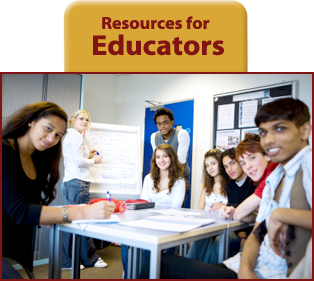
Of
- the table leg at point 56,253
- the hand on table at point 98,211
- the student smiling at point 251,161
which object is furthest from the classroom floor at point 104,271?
the student smiling at point 251,161

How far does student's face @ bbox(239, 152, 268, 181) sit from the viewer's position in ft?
4.62

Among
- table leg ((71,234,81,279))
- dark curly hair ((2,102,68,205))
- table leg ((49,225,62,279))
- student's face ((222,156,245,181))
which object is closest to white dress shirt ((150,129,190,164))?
student's face ((222,156,245,181))

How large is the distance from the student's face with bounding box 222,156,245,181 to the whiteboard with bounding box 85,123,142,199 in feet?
4.15

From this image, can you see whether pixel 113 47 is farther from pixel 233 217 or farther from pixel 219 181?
pixel 219 181

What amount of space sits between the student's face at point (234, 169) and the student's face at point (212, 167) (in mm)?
258

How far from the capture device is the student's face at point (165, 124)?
2697mm

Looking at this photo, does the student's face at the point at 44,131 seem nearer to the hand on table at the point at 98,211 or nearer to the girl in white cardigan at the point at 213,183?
the hand on table at the point at 98,211

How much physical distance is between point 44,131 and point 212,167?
1422 mm

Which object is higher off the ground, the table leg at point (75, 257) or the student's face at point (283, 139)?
the student's face at point (283, 139)

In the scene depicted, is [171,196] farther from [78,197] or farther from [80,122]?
[80,122]

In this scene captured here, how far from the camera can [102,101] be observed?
3549mm

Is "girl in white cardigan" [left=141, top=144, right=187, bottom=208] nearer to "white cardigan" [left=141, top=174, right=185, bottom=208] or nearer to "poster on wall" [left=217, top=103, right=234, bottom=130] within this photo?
"white cardigan" [left=141, top=174, right=185, bottom=208]

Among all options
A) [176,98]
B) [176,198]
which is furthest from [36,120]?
[176,98]

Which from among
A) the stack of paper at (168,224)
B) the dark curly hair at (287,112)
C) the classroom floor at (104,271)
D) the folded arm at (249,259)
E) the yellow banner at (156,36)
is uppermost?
the yellow banner at (156,36)
